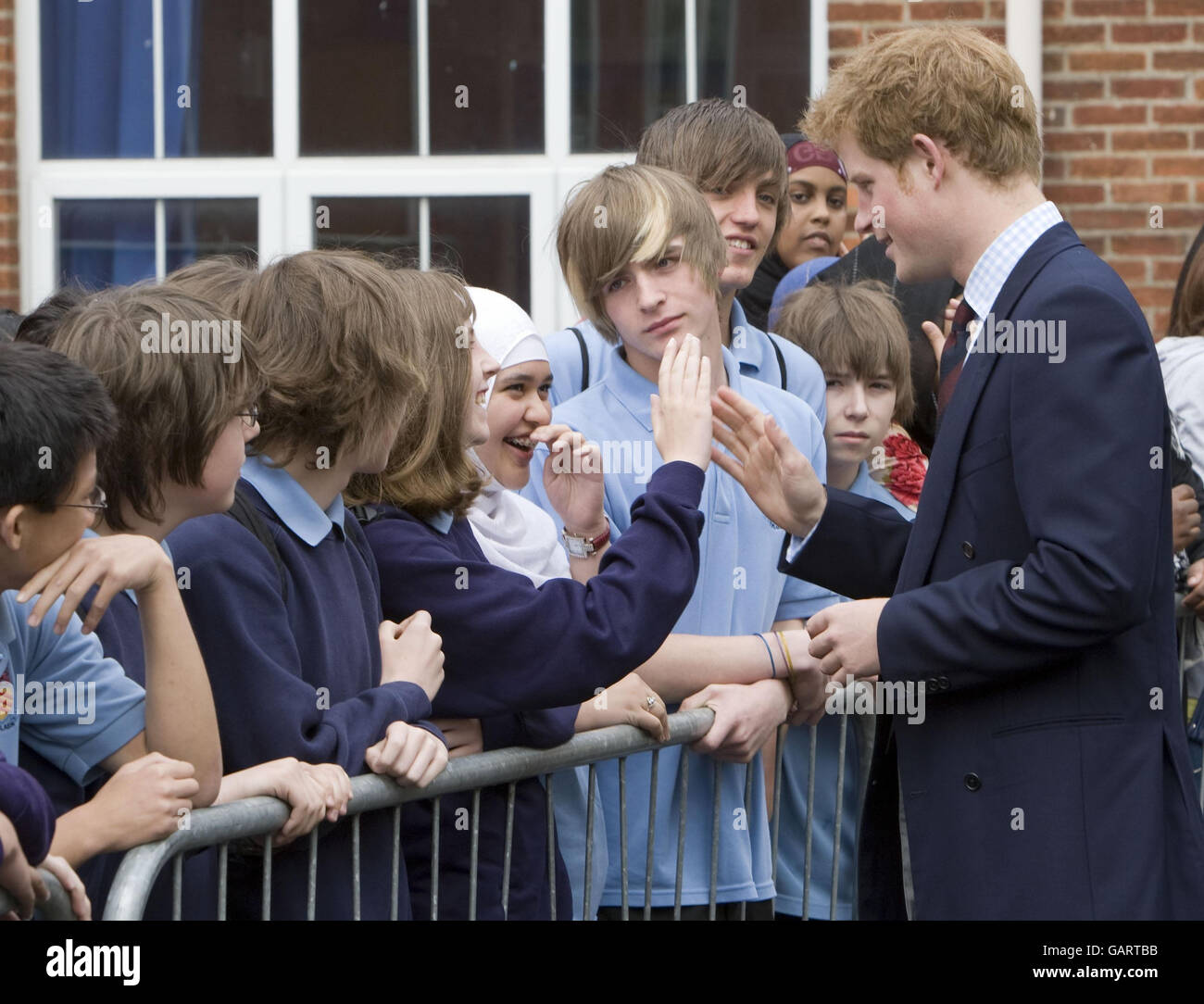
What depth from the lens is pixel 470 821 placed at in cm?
280

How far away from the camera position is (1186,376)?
4.12 m

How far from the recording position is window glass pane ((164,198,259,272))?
6480mm

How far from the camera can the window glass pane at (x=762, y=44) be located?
6.45 metres

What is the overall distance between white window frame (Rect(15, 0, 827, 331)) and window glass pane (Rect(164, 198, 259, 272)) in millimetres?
34

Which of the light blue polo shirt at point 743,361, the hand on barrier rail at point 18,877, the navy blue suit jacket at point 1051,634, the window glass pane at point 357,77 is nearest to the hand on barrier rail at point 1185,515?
the light blue polo shirt at point 743,361

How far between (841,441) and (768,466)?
0.76m

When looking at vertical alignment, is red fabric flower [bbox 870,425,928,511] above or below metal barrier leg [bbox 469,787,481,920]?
above

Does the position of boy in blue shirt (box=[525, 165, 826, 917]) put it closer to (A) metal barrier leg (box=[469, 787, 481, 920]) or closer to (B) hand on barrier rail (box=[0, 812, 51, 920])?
(A) metal barrier leg (box=[469, 787, 481, 920])

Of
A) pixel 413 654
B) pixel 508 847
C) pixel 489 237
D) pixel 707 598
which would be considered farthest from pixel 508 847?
pixel 489 237

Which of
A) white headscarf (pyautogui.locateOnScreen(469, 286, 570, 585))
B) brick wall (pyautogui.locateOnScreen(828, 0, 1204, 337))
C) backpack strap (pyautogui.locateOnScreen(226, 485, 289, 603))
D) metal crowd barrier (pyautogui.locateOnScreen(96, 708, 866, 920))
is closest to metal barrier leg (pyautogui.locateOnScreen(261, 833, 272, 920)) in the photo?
metal crowd barrier (pyautogui.locateOnScreen(96, 708, 866, 920))

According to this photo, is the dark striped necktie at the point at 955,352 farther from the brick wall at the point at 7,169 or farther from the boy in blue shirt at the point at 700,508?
the brick wall at the point at 7,169

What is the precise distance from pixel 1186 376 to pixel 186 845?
2819 millimetres

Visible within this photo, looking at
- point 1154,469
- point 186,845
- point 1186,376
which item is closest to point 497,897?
point 186,845
